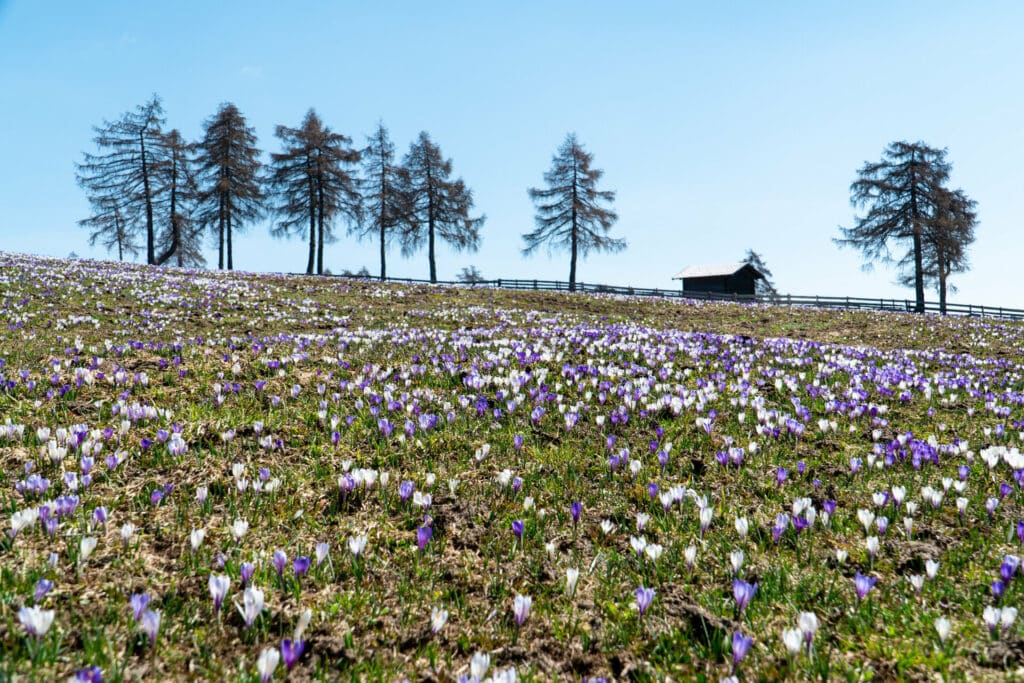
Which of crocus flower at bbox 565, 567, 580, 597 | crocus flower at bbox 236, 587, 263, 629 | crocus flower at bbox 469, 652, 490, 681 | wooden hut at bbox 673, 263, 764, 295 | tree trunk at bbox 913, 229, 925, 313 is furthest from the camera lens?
wooden hut at bbox 673, 263, 764, 295

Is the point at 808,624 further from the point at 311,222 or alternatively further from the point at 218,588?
the point at 311,222

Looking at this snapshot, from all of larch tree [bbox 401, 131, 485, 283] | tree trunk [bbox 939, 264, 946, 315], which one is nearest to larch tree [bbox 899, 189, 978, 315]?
tree trunk [bbox 939, 264, 946, 315]

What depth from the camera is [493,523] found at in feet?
12.5

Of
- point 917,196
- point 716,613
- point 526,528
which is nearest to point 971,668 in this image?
point 716,613

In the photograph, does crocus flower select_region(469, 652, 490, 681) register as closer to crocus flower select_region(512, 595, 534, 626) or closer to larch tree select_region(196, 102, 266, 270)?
crocus flower select_region(512, 595, 534, 626)

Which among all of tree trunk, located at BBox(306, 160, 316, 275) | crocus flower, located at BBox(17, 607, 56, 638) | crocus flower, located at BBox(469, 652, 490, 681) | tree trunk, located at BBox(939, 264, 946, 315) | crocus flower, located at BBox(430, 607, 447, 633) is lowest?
crocus flower, located at BBox(430, 607, 447, 633)

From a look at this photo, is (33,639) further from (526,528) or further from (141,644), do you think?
(526,528)

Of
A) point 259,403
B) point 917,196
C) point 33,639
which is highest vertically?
point 917,196

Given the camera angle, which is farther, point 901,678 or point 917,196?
point 917,196

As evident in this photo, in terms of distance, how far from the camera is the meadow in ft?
8.14

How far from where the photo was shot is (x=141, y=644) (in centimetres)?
240

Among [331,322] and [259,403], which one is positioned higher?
[331,322]

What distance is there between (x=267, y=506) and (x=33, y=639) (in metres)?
1.59

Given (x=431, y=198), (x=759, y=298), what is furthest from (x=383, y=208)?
(x=759, y=298)
